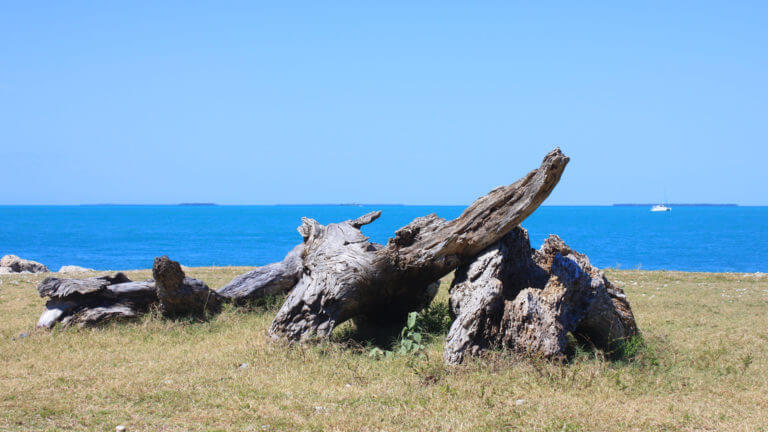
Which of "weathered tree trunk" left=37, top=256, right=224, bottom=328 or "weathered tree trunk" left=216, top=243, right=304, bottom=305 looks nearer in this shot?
"weathered tree trunk" left=37, top=256, right=224, bottom=328

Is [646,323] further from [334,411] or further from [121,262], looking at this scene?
[121,262]

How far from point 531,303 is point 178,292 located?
8374 mm

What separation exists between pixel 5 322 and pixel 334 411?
1073cm

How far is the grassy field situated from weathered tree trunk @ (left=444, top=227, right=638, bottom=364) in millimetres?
479

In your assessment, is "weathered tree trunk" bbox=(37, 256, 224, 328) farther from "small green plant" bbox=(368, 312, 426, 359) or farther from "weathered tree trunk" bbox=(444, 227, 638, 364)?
"weathered tree trunk" bbox=(444, 227, 638, 364)

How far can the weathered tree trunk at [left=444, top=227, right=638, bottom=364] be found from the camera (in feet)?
35.0

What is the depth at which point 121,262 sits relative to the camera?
6675cm

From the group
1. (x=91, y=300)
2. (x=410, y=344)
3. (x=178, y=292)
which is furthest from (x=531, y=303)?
(x=91, y=300)

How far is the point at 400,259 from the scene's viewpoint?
40.8 ft

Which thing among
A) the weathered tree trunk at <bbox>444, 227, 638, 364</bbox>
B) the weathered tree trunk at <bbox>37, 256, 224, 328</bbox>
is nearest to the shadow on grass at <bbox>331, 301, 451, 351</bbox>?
the weathered tree trunk at <bbox>444, 227, 638, 364</bbox>

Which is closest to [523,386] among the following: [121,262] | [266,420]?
[266,420]

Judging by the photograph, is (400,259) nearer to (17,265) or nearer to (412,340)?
(412,340)

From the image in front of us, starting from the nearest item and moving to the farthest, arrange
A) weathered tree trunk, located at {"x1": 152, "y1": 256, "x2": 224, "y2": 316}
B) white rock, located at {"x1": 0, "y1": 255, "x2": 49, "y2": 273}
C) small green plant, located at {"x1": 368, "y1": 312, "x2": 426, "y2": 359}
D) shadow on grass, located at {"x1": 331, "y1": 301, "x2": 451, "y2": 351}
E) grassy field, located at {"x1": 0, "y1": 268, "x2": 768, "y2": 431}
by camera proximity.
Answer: grassy field, located at {"x1": 0, "y1": 268, "x2": 768, "y2": 431}, small green plant, located at {"x1": 368, "y1": 312, "x2": 426, "y2": 359}, shadow on grass, located at {"x1": 331, "y1": 301, "x2": 451, "y2": 351}, weathered tree trunk, located at {"x1": 152, "y1": 256, "x2": 224, "y2": 316}, white rock, located at {"x1": 0, "y1": 255, "x2": 49, "y2": 273}

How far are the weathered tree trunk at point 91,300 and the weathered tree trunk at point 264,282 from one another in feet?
6.66
